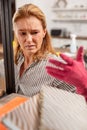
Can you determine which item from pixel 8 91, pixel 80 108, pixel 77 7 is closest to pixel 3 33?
pixel 8 91

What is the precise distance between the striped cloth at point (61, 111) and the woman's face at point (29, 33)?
0.52 meters

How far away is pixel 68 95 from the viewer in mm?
531

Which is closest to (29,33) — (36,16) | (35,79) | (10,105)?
(36,16)

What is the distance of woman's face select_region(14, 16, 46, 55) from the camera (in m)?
0.99

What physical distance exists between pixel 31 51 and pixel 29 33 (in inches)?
4.2

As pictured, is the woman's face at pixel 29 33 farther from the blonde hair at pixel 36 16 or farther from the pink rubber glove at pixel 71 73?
the pink rubber glove at pixel 71 73

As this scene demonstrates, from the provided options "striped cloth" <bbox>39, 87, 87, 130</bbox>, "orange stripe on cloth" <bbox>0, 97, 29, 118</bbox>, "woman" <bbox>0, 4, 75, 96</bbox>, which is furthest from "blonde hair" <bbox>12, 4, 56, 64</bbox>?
"striped cloth" <bbox>39, 87, 87, 130</bbox>

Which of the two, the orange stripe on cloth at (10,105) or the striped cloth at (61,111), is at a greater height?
the striped cloth at (61,111)

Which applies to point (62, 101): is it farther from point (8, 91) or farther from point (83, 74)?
point (8, 91)

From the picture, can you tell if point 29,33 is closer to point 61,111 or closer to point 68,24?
point 61,111

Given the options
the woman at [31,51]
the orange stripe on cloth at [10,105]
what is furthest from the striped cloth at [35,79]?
the orange stripe on cloth at [10,105]

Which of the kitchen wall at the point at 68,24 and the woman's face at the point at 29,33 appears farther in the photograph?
the kitchen wall at the point at 68,24

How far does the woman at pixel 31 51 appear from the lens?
0.99 metres

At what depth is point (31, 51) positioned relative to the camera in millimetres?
1084
